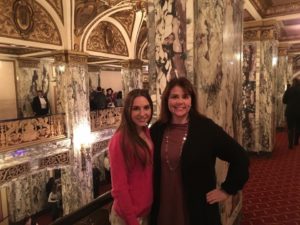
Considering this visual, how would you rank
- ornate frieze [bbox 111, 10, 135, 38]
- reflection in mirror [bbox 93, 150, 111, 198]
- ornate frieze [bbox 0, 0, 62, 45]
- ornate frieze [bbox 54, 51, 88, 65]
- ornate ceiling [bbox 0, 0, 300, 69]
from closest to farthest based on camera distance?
ornate ceiling [bbox 0, 0, 300, 69]
ornate frieze [bbox 0, 0, 62, 45]
ornate frieze [bbox 54, 51, 88, 65]
ornate frieze [bbox 111, 10, 135, 38]
reflection in mirror [bbox 93, 150, 111, 198]

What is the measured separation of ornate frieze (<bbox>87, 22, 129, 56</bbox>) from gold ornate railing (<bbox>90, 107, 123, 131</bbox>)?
254 cm

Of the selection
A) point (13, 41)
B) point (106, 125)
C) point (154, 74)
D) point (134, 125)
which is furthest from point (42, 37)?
point (134, 125)

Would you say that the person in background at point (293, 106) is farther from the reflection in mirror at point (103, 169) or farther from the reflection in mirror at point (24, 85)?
the reflection in mirror at point (103, 169)

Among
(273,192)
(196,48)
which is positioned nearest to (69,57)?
(273,192)

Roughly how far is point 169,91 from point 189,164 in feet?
1.61

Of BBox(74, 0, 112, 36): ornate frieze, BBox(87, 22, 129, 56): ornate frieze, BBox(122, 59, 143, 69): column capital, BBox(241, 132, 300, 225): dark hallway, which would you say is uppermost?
BBox(74, 0, 112, 36): ornate frieze

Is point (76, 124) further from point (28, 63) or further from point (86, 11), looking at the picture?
point (28, 63)

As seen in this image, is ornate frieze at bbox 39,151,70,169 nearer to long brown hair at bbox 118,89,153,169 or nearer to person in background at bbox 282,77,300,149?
person in background at bbox 282,77,300,149

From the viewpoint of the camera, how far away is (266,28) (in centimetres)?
811

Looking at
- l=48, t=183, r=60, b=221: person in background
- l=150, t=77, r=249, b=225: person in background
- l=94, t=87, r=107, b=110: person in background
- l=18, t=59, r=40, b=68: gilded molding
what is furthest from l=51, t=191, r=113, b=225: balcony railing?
l=18, t=59, r=40, b=68: gilded molding

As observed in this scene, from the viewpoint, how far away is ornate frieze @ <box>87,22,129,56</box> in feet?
37.3

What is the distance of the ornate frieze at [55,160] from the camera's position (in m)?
10.1

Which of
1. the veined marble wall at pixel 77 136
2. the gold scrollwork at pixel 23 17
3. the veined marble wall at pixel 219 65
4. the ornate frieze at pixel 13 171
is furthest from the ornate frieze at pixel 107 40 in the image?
the veined marble wall at pixel 219 65

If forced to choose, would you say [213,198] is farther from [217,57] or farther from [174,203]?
[217,57]
